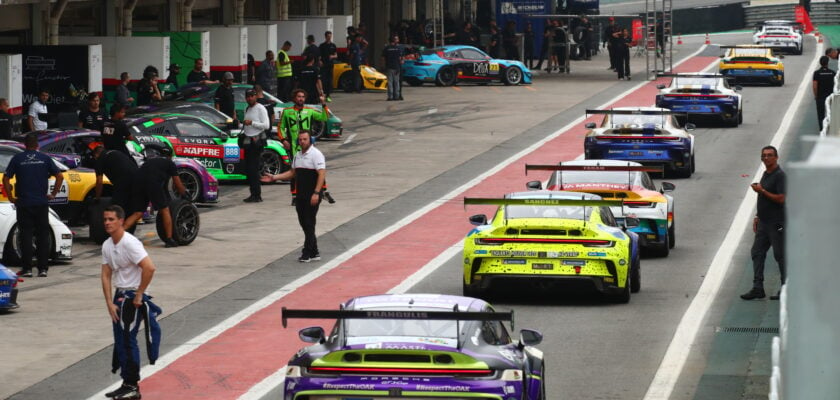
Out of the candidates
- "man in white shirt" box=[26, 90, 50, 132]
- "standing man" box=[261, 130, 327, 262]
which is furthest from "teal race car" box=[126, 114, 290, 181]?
"standing man" box=[261, 130, 327, 262]

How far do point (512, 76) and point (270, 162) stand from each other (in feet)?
77.7

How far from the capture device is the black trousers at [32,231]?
682 inches

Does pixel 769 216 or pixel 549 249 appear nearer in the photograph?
pixel 549 249

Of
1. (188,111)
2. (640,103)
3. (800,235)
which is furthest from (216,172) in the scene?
(800,235)

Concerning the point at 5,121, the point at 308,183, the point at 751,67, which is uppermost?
the point at 751,67

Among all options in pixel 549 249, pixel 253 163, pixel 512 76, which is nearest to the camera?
pixel 549 249

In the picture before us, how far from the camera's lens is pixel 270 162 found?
26484mm

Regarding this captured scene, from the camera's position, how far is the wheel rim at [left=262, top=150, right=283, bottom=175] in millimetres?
26391

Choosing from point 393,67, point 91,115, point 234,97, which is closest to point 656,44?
point 393,67

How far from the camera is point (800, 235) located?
277 centimetres

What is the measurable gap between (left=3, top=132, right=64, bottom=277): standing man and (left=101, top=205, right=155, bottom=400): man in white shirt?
6.51 meters

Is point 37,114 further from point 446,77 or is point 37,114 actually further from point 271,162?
point 446,77

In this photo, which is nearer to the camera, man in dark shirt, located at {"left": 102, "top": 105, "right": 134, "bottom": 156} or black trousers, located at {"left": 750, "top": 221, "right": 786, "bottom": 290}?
black trousers, located at {"left": 750, "top": 221, "right": 786, "bottom": 290}

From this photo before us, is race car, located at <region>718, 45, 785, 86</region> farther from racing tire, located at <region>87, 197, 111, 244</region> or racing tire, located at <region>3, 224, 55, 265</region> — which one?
racing tire, located at <region>3, 224, 55, 265</region>
